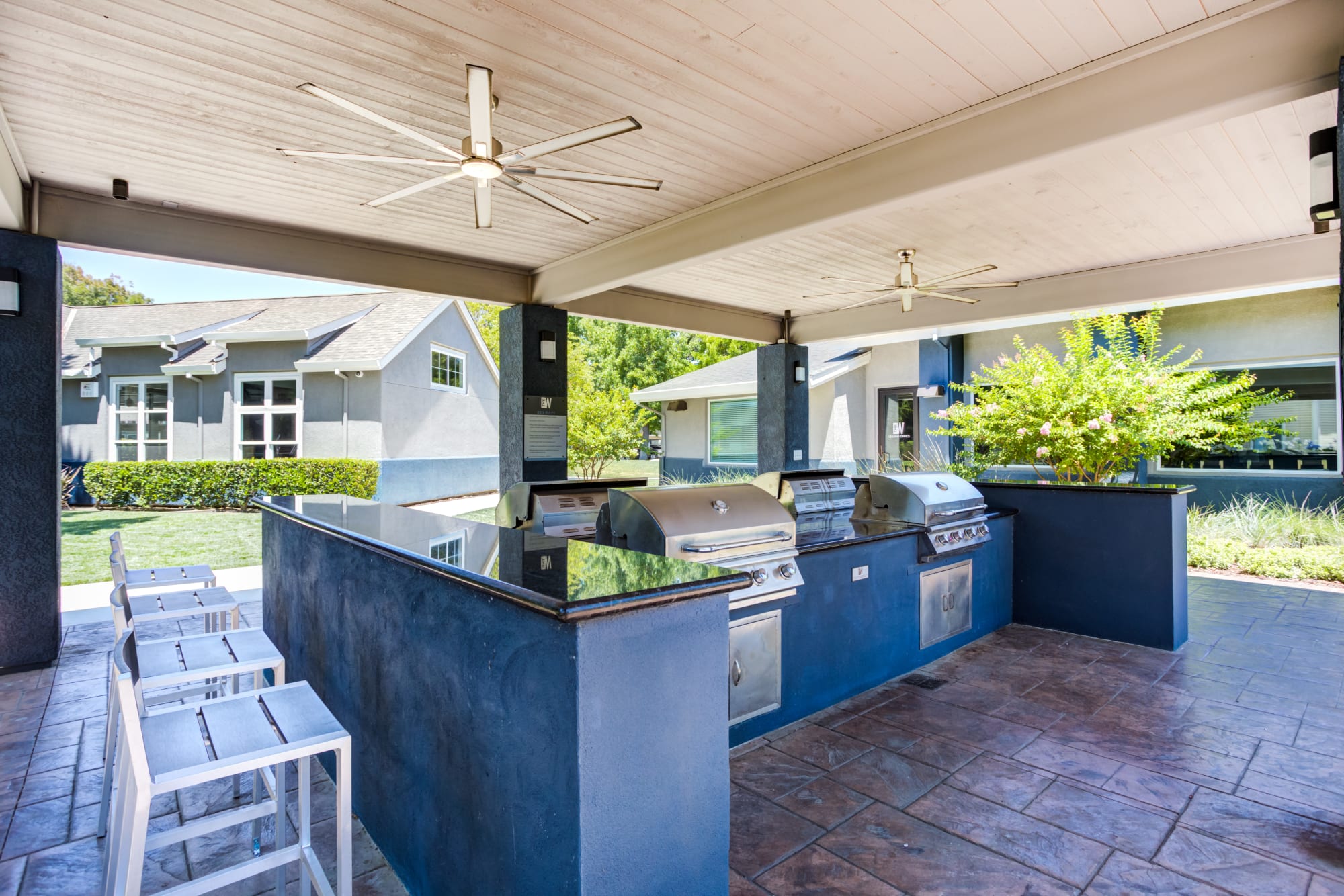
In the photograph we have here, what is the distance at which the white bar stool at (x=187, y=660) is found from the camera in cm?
205

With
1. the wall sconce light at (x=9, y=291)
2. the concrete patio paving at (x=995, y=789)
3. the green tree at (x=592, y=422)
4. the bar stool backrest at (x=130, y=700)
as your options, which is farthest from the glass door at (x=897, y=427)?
the bar stool backrest at (x=130, y=700)

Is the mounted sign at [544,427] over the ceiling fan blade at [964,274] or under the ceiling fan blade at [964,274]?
under

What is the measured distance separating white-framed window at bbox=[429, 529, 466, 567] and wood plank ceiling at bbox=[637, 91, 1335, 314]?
3.06 meters

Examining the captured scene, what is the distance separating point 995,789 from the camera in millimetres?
2645

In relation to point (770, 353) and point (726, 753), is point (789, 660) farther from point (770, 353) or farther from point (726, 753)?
point (770, 353)

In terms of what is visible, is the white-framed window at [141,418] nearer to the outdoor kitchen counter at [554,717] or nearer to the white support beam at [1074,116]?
the white support beam at [1074,116]

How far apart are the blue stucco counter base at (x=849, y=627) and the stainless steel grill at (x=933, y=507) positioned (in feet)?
0.34

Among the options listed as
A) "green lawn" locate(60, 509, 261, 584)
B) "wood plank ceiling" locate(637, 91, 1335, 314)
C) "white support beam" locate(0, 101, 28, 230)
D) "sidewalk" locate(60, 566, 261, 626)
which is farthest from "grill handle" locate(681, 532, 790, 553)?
"green lawn" locate(60, 509, 261, 584)

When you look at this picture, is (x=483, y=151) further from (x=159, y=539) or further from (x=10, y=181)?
(x=159, y=539)

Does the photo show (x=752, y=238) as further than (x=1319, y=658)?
Yes

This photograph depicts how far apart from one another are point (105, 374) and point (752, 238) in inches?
486

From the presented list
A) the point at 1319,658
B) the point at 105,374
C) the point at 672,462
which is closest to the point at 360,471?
the point at 105,374

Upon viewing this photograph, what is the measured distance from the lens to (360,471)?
11.2 meters

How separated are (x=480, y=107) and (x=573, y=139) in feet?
1.26
